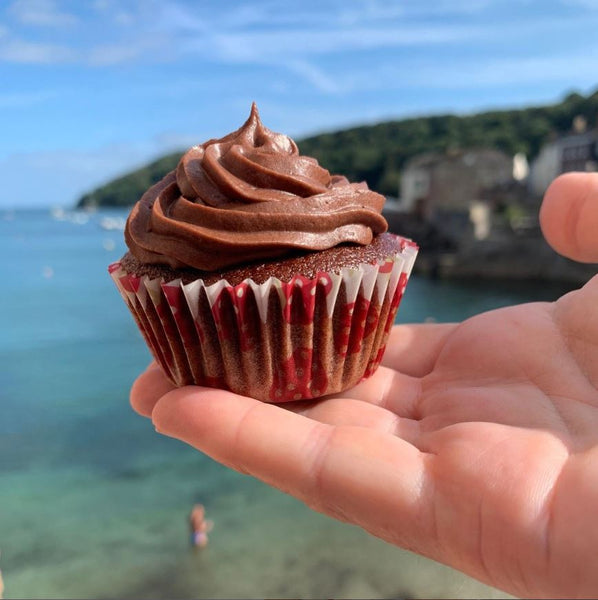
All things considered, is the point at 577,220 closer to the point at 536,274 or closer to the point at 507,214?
the point at 536,274

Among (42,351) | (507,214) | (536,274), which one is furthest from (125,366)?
(507,214)

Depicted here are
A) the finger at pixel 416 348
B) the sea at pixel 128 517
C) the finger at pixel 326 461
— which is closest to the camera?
the finger at pixel 326 461

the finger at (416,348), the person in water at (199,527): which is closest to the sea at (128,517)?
the person in water at (199,527)

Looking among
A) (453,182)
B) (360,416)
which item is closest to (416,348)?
(360,416)

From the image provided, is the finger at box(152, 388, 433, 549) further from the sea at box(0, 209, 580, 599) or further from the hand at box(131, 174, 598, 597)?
the sea at box(0, 209, 580, 599)

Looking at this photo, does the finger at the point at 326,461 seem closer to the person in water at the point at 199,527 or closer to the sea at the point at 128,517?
the sea at the point at 128,517
